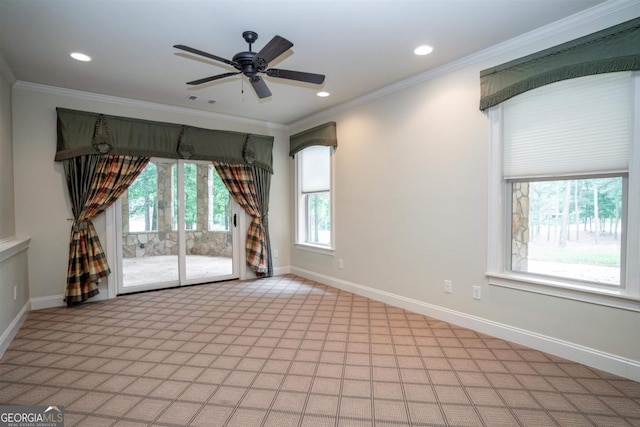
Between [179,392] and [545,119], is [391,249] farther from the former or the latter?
[179,392]

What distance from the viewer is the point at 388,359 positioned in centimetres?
263

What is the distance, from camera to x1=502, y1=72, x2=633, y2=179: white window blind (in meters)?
2.37

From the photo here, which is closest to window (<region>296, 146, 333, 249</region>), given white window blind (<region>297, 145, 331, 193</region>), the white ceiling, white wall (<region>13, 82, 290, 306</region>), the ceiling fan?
white window blind (<region>297, 145, 331, 193</region>)

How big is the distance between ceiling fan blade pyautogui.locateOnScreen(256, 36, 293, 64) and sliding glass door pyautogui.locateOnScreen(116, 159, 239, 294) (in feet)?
10.5

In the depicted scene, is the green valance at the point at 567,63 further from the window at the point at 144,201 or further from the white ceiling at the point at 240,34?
the window at the point at 144,201

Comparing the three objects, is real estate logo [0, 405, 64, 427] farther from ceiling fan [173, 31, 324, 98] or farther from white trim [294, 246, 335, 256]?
white trim [294, 246, 335, 256]

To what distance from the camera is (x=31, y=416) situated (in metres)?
1.96

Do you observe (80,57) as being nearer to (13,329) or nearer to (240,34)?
(240,34)

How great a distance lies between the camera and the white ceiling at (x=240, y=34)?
241cm

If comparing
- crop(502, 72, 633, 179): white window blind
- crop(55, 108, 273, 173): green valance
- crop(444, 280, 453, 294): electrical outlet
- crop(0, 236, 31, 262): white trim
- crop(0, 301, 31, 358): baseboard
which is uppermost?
crop(55, 108, 273, 173): green valance

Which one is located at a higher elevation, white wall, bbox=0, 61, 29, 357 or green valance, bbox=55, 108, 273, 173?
green valance, bbox=55, 108, 273, 173

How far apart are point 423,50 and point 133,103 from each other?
3.91m

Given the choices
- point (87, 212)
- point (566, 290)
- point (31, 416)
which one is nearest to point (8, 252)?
point (87, 212)

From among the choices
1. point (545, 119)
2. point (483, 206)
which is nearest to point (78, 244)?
point (483, 206)
